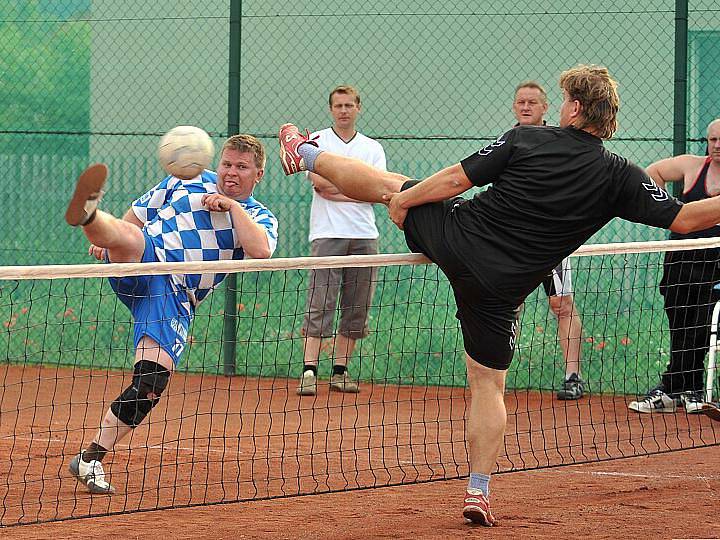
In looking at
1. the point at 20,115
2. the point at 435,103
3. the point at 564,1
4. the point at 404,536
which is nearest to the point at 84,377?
the point at 20,115

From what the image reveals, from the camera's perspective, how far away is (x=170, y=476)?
6.91 m

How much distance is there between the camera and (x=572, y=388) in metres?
9.73

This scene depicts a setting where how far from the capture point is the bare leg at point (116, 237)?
5.84 m

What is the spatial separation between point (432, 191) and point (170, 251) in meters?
1.38

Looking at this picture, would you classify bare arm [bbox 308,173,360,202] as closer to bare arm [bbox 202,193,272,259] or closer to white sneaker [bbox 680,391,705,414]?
white sneaker [bbox 680,391,705,414]

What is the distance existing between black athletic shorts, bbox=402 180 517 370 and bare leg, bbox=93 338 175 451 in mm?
1363

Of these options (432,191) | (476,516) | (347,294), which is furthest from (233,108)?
(476,516)

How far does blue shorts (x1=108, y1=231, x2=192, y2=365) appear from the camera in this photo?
627 cm

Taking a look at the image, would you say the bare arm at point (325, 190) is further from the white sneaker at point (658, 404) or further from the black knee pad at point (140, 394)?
the black knee pad at point (140, 394)

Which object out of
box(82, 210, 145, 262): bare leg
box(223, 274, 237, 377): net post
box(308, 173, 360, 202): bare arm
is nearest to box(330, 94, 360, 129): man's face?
box(308, 173, 360, 202): bare arm

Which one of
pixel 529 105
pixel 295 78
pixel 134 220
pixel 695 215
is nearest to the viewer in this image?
pixel 695 215

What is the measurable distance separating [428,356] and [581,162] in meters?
5.16

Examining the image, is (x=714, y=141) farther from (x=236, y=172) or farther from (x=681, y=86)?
(x=236, y=172)

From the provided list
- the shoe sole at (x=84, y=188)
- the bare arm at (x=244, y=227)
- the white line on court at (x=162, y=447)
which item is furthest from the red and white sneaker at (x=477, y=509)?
the white line on court at (x=162, y=447)
